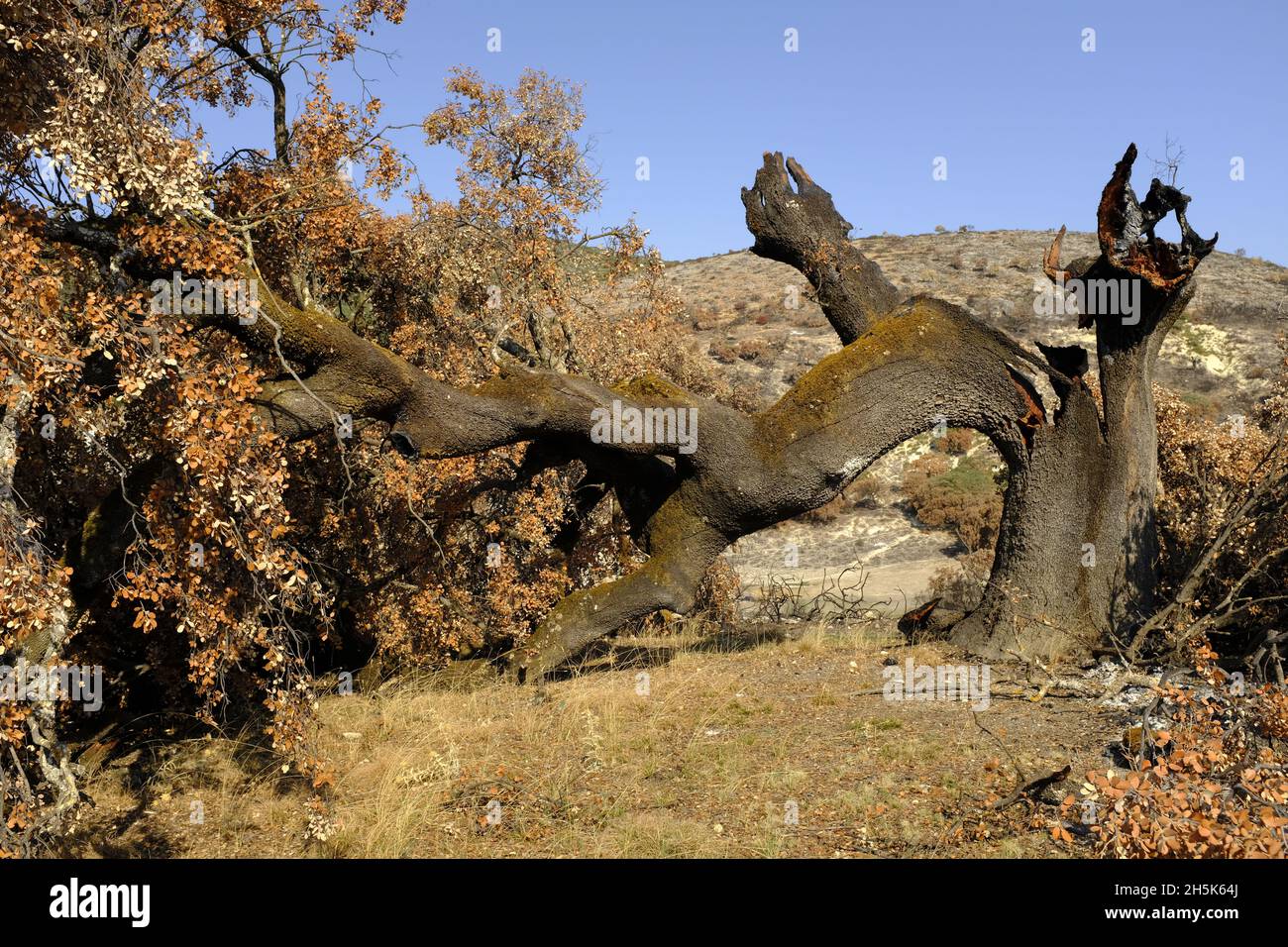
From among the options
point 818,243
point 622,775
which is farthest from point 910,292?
point 622,775

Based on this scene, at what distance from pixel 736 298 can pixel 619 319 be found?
2950 centimetres

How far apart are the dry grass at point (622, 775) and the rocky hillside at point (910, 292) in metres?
7.04

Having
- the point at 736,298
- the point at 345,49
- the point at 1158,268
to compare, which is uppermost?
the point at 736,298

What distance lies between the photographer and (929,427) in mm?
10359

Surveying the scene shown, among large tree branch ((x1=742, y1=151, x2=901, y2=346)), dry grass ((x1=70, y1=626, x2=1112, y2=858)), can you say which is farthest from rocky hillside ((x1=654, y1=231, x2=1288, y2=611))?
dry grass ((x1=70, y1=626, x2=1112, y2=858))

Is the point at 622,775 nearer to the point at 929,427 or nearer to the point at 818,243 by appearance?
the point at 929,427

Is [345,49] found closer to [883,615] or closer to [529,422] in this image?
[529,422]

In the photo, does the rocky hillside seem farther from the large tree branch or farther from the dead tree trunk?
the dead tree trunk

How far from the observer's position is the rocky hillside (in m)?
23.2

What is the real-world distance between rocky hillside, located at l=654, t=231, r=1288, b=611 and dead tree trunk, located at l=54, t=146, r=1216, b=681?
483 cm

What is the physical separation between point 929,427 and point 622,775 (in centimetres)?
487

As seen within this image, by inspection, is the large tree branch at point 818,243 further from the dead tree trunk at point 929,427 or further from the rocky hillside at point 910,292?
the rocky hillside at point 910,292
